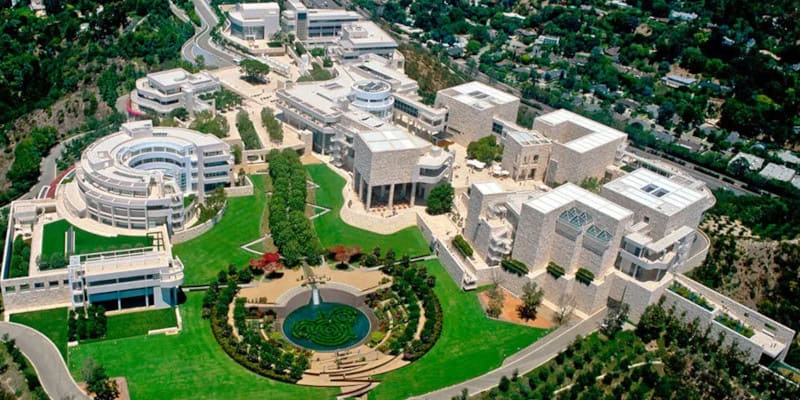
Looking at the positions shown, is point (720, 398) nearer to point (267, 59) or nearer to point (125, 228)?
point (125, 228)

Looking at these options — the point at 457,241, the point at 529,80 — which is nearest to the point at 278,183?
the point at 457,241

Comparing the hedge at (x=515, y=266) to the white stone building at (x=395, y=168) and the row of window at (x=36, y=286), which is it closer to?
the white stone building at (x=395, y=168)

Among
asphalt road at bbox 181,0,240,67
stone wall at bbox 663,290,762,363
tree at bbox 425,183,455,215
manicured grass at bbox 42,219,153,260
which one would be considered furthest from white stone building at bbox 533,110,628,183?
asphalt road at bbox 181,0,240,67

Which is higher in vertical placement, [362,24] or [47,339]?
[362,24]

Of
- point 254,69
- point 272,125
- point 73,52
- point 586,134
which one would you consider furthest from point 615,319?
point 73,52

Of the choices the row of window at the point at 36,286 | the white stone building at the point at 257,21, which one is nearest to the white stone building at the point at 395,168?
the row of window at the point at 36,286

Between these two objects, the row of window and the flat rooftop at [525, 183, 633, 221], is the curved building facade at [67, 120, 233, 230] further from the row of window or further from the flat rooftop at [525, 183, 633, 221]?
the flat rooftop at [525, 183, 633, 221]

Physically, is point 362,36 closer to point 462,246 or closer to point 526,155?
point 526,155
